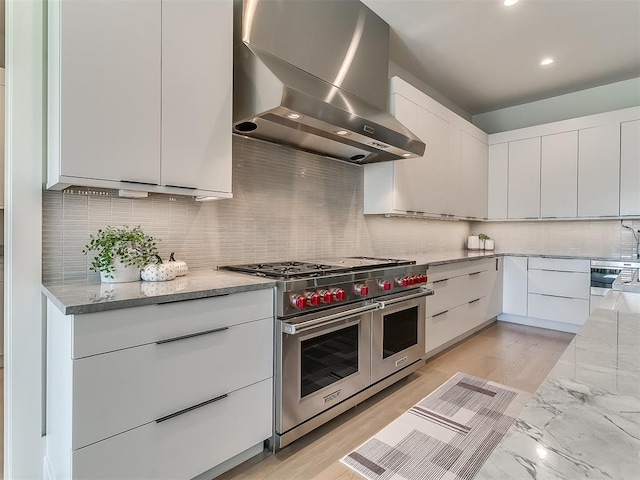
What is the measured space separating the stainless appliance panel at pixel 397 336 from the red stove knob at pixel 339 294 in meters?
0.36

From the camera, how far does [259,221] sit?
242 cm

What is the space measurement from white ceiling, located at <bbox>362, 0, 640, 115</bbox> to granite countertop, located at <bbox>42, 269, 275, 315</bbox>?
2.28 metres

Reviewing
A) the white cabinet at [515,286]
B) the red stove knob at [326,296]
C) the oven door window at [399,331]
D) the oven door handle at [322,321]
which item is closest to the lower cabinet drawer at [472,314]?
the white cabinet at [515,286]

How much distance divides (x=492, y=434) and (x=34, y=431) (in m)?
2.32

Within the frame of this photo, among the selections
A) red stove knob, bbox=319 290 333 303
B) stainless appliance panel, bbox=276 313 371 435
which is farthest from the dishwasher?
red stove knob, bbox=319 290 333 303

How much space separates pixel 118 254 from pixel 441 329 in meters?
2.60

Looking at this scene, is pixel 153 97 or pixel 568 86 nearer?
pixel 153 97

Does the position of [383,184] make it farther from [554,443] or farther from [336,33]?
[554,443]

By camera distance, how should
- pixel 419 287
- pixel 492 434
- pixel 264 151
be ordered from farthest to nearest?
1. pixel 419 287
2. pixel 264 151
3. pixel 492 434

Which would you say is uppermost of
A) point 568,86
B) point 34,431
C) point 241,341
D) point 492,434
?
point 568,86

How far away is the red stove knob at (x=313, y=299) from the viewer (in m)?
1.80

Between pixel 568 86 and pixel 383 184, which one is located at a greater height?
pixel 568 86

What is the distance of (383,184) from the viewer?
3100mm

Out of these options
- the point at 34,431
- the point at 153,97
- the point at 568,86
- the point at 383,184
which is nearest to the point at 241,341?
the point at 34,431
